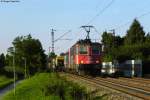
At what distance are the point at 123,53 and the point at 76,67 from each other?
77.9 ft

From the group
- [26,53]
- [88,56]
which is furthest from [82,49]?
[26,53]

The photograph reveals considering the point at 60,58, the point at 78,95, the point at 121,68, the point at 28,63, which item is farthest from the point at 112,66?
the point at 60,58

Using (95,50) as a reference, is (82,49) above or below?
above

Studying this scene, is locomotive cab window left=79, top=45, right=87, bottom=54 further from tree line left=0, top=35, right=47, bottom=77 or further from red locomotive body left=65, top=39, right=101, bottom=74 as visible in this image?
tree line left=0, top=35, right=47, bottom=77

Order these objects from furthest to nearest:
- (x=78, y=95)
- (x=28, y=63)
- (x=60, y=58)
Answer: (x=60, y=58) → (x=28, y=63) → (x=78, y=95)

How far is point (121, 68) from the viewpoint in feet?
225

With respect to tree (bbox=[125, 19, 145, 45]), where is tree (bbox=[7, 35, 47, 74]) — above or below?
below

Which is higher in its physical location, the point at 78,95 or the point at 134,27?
the point at 134,27

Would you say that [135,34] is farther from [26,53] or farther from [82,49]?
[82,49]

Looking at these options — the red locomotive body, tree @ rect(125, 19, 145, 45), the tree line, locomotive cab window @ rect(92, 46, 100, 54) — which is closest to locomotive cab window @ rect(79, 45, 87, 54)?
the red locomotive body

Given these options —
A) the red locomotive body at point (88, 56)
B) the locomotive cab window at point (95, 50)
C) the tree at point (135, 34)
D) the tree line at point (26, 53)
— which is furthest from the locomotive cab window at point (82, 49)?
the tree at point (135, 34)

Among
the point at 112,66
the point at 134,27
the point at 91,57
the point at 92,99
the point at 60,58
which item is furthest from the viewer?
the point at 134,27

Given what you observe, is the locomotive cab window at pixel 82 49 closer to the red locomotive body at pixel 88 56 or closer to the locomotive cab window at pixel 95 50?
the red locomotive body at pixel 88 56

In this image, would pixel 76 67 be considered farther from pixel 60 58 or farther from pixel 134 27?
pixel 134 27
